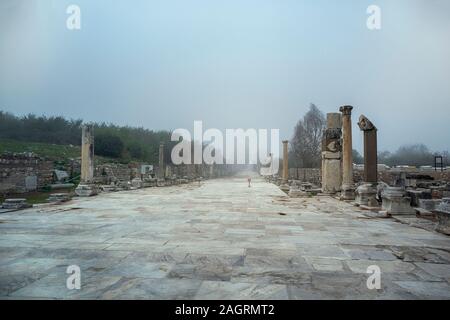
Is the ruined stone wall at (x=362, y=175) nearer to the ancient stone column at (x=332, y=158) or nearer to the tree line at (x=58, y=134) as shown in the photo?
the ancient stone column at (x=332, y=158)

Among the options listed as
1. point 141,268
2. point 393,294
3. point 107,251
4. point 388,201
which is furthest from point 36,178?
point 393,294

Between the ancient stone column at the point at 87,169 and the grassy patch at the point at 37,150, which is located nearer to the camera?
the ancient stone column at the point at 87,169

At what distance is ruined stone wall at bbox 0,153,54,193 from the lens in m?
16.0

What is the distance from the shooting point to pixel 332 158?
16.2 m

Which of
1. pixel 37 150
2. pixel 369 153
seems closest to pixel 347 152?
pixel 369 153

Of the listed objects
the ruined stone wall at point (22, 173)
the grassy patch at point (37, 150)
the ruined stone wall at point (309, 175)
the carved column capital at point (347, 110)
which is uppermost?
the carved column capital at point (347, 110)

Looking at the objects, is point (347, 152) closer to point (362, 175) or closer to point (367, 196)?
point (367, 196)

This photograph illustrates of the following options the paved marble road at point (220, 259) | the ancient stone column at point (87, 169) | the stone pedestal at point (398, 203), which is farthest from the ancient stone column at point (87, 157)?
the stone pedestal at point (398, 203)

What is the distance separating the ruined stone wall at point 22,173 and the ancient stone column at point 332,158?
637 inches

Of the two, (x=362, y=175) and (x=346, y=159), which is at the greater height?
(x=346, y=159)

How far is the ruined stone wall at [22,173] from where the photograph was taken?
1603cm

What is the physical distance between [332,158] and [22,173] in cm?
1730
